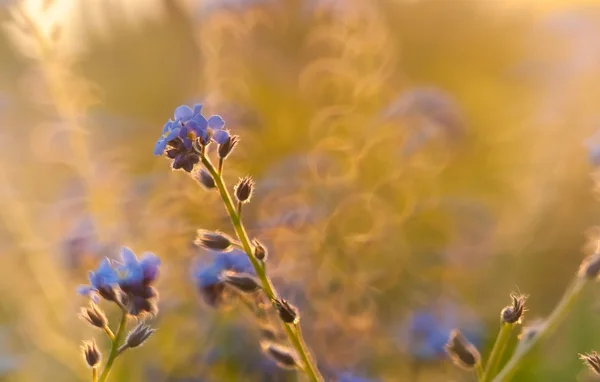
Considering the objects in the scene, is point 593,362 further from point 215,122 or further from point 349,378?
point 215,122

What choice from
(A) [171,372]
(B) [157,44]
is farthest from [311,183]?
(B) [157,44]

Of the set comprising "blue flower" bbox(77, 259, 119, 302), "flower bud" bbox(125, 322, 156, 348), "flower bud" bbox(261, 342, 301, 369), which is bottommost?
"flower bud" bbox(125, 322, 156, 348)

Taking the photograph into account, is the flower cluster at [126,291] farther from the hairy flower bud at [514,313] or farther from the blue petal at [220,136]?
the hairy flower bud at [514,313]

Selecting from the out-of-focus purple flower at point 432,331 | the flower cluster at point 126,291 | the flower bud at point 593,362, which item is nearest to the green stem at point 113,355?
the flower cluster at point 126,291

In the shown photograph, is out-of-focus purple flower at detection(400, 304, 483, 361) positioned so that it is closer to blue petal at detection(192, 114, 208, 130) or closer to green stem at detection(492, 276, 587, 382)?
green stem at detection(492, 276, 587, 382)

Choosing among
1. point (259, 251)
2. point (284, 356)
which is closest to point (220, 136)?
point (259, 251)

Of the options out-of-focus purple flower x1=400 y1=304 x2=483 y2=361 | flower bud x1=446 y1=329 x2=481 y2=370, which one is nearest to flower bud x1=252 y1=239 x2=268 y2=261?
flower bud x1=446 y1=329 x2=481 y2=370

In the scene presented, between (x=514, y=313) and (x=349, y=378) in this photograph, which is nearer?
(x=514, y=313)
